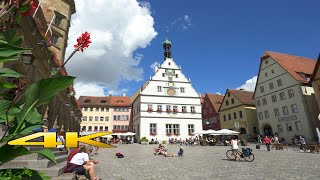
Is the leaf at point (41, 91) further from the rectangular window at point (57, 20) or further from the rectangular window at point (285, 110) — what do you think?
the rectangular window at point (285, 110)

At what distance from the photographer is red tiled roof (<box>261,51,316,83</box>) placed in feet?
116

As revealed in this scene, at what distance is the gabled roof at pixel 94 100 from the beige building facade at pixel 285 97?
38.2 m

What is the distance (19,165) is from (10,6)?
573 cm

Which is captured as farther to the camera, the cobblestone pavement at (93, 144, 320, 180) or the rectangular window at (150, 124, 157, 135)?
the rectangular window at (150, 124, 157, 135)

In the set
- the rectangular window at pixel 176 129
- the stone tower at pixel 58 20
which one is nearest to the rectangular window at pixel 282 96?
the rectangular window at pixel 176 129

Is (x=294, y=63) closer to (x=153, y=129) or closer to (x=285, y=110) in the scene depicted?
(x=285, y=110)

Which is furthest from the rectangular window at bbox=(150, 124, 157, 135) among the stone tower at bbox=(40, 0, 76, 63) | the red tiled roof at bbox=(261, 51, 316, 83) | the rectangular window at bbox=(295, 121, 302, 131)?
the stone tower at bbox=(40, 0, 76, 63)

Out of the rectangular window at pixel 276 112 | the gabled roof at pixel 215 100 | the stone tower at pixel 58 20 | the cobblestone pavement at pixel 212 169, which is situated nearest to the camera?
the cobblestone pavement at pixel 212 169

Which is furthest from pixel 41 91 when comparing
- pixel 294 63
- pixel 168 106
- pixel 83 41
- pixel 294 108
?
pixel 168 106

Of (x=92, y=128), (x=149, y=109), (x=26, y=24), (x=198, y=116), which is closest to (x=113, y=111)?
(x=92, y=128)

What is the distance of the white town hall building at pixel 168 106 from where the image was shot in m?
44.5

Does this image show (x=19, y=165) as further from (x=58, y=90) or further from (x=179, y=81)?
(x=179, y=81)

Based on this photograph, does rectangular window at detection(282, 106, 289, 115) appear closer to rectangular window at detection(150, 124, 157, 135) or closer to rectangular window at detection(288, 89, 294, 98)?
rectangular window at detection(288, 89, 294, 98)

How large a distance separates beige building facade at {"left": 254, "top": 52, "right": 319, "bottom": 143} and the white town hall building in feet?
40.2
